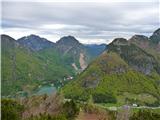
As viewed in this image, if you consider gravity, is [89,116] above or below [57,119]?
below

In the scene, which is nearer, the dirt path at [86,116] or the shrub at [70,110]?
the shrub at [70,110]

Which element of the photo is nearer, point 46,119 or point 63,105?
point 46,119

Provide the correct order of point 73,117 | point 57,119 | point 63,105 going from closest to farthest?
point 57,119 → point 73,117 → point 63,105

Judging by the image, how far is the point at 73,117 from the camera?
266 feet

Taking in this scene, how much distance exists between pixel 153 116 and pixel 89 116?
18.4 m

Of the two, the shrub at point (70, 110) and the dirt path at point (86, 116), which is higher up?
the shrub at point (70, 110)

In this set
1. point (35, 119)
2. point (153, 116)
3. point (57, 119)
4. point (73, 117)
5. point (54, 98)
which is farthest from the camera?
point (54, 98)

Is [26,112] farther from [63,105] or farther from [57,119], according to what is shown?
[57,119]

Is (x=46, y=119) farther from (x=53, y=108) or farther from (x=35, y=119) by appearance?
(x=53, y=108)

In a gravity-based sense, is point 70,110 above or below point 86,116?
above

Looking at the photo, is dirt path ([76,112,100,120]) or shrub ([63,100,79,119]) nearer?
shrub ([63,100,79,119])

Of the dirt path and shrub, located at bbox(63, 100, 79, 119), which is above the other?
shrub, located at bbox(63, 100, 79, 119)

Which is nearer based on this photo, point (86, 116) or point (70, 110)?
point (70, 110)

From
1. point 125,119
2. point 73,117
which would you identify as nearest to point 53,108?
point 73,117
